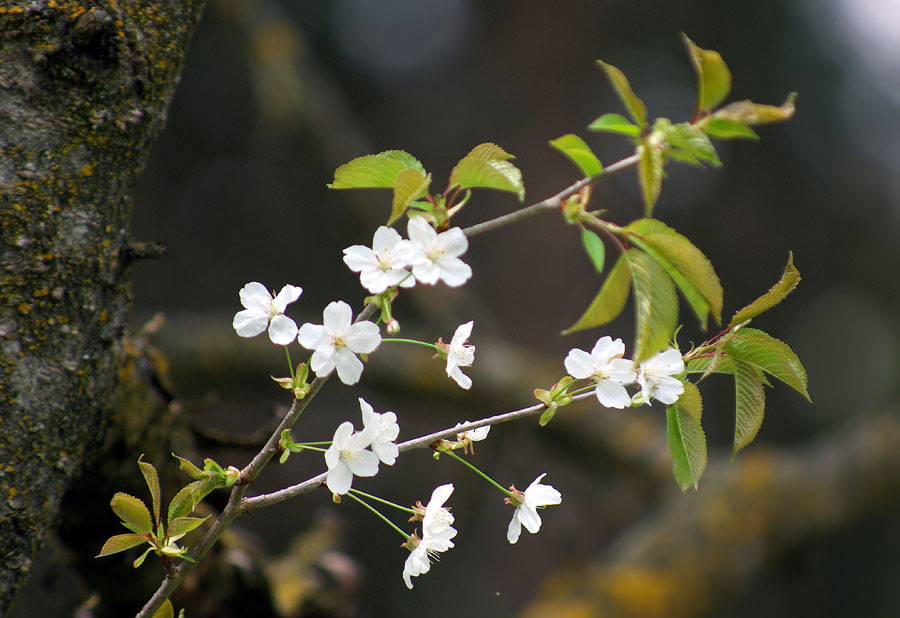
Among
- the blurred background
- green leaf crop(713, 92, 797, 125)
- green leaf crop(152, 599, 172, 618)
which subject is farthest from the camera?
the blurred background

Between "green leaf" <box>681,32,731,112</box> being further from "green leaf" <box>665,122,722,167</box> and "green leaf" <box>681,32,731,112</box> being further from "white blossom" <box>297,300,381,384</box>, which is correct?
"white blossom" <box>297,300,381,384</box>

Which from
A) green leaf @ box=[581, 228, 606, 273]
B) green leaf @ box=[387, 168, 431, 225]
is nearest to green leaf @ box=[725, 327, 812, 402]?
green leaf @ box=[581, 228, 606, 273]

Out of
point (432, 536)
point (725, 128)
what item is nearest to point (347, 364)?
point (432, 536)

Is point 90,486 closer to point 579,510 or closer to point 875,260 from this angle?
point 579,510

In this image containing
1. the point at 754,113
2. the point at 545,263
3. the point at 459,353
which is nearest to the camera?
the point at 754,113

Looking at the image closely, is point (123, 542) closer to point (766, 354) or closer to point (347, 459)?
point (347, 459)

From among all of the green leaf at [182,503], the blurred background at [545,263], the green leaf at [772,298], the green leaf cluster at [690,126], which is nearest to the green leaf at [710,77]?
the green leaf cluster at [690,126]

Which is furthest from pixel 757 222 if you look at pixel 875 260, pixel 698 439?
pixel 698 439
